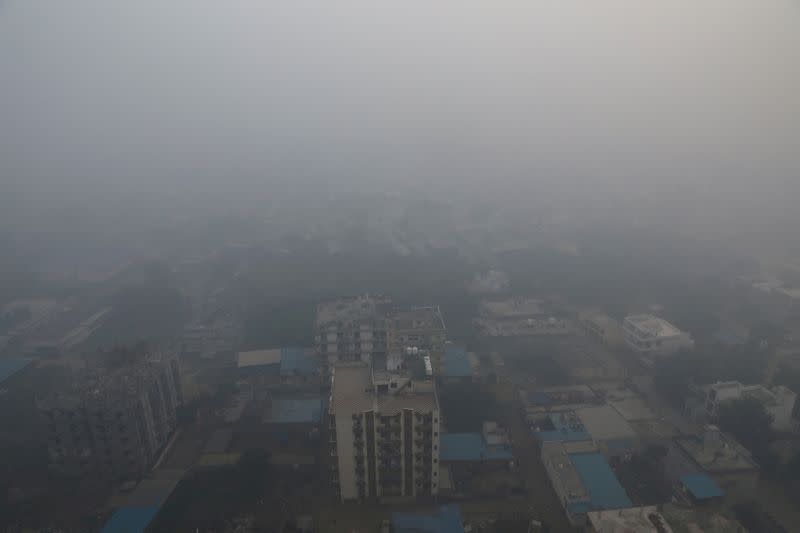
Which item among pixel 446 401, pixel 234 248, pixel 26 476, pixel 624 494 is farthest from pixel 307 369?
pixel 234 248

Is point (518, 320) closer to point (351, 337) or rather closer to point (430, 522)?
point (351, 337)

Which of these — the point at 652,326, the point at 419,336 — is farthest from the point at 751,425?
the point at 419,336

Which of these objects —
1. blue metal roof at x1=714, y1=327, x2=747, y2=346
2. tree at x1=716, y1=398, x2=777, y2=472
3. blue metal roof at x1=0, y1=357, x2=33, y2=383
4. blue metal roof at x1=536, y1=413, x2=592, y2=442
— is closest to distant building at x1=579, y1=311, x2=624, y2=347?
blue metal roof at x1=714, y1=327, x2=747, y2=346

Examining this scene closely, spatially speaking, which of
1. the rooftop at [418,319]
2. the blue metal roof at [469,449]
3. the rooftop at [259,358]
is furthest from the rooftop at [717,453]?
the rooftop at [259,358]

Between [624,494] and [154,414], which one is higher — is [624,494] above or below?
below

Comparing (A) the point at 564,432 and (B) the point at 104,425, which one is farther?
(A) the point at 564,432

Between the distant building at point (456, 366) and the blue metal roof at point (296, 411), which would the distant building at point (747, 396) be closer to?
the distant building at point (456, 366)

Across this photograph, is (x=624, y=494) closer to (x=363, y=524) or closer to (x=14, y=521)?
(x=363, y=524)
